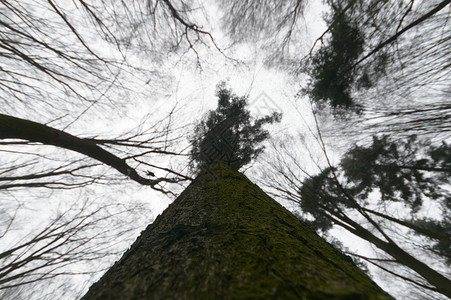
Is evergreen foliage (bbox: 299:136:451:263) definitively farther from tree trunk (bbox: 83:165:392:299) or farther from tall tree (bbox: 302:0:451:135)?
tree trunk (bbox: 83:165:392:299)

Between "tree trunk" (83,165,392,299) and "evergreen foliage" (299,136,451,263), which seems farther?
"evergreen foliage" (299,136,451,263)

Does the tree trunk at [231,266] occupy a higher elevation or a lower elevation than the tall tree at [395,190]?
lower

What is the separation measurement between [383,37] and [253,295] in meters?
4.83

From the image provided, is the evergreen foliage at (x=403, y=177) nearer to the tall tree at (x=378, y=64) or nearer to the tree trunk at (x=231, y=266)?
the tall tree at (x=378, y=64)

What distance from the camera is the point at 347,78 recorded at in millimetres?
4051

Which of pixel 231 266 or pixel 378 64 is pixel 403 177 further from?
pixel 231 266

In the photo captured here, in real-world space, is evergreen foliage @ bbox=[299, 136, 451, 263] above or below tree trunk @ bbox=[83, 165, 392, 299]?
above

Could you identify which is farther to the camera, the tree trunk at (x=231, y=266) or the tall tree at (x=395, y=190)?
the tall tree at (x=395, y=190)

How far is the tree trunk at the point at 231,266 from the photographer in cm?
46

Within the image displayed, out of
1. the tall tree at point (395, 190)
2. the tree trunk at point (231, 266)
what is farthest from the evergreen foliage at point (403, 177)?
the tree trunk at point (231, 266)

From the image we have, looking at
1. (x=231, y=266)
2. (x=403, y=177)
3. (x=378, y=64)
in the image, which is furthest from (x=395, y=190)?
(x=231, y=266)

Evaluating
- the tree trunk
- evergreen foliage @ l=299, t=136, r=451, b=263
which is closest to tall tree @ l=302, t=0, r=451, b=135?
evergreen foliage @ l=299, t=136, r=451, b=263

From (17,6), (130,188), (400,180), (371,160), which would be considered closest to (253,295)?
(17,6)

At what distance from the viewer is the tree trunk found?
1.50 ft
